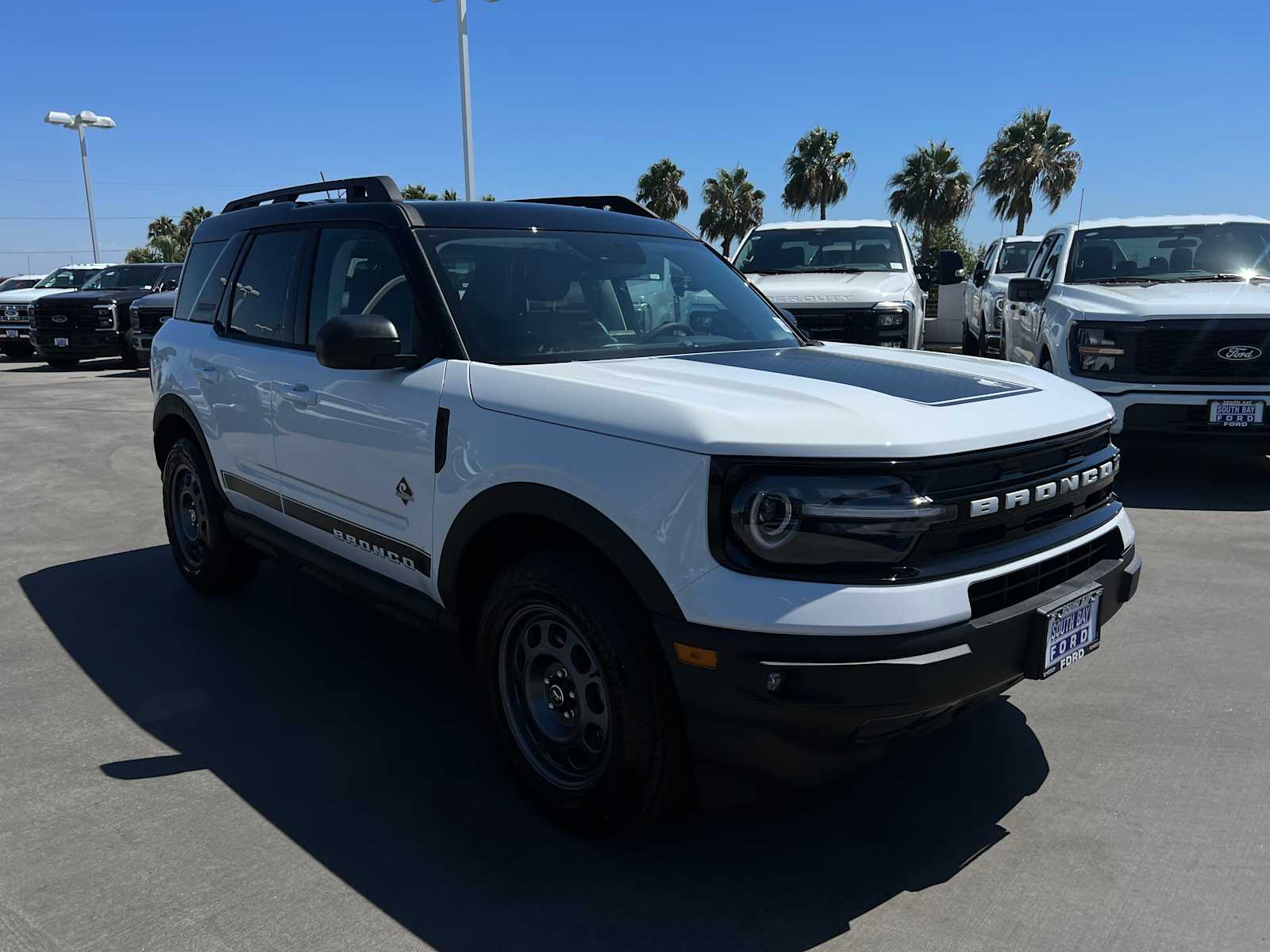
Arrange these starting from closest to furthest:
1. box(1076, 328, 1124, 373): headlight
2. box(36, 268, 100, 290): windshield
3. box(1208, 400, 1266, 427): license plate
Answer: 1. box(1208, 400, 1266, 427): license plate
2. box(1076, 328, 1124, 373): headlight
3. box(36, 268, 100, 290): windshield

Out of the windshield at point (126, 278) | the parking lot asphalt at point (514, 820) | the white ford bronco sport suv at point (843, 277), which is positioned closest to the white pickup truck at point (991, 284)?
the white ford bronco sport suv at point (843, 277)

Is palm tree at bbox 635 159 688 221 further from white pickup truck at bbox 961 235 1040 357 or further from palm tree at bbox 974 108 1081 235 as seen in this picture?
white pickup truck at bbox 961 235 1040 357

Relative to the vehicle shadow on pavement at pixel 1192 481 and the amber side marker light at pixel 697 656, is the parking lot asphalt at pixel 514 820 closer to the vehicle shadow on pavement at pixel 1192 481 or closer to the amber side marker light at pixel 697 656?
the amber side marker light at pixel 697 656

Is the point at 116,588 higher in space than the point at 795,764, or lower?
lower

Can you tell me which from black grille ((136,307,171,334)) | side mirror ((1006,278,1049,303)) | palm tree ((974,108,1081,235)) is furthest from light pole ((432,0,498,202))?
palm tree ((974,108,1081,235))

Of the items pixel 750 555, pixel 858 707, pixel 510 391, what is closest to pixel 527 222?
pixel 510 391

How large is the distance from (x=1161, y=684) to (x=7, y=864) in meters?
4.02

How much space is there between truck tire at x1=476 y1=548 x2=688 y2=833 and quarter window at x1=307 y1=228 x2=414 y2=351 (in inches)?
42.4

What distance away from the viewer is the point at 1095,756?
3379 mm

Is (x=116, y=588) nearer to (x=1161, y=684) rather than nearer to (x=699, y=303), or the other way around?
(x=699, y=303)

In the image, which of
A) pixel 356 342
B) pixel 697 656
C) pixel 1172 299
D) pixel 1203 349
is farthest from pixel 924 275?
pixel 697 656

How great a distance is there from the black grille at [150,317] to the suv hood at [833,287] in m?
10.1

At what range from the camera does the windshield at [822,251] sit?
10758 millimetres

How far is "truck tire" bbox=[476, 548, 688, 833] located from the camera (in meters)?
2.61
